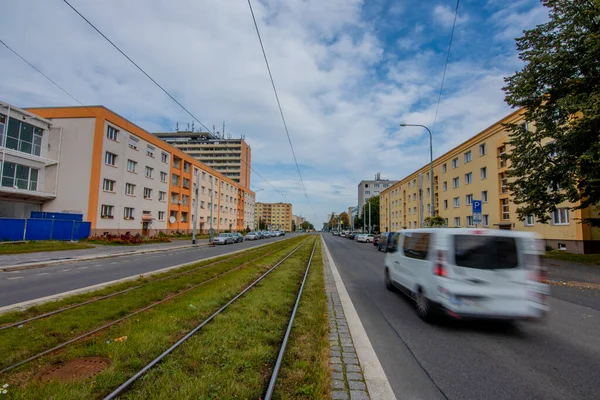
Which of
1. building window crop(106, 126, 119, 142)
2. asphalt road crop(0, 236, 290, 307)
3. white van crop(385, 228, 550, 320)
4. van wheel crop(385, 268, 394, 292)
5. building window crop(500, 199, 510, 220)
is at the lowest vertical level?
asphalt road crop(0, 236, 290, 307)

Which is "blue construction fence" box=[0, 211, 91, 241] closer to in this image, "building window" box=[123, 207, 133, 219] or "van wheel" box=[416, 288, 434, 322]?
"building window" box=[123, 207, 133, 219]

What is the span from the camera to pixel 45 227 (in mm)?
24875

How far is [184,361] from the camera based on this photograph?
388 cm

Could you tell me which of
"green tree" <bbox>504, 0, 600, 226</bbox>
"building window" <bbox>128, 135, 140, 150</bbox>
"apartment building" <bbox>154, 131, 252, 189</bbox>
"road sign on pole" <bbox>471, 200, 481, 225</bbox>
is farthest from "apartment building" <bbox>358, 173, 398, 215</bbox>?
"road sign on pole" <bbox>471, 200, 481, 225</bbox>

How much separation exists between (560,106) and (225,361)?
20.7m

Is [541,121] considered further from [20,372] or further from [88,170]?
[88,170]

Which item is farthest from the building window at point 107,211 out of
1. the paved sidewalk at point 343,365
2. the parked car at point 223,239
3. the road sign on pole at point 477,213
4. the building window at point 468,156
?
the building window at point 468,156

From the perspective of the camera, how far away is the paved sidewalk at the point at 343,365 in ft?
10.6

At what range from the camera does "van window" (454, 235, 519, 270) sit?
17.3ft

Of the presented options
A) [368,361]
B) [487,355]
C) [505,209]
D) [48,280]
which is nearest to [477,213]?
[487,355]

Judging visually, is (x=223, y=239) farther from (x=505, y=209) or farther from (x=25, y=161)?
(x=505, y=209)

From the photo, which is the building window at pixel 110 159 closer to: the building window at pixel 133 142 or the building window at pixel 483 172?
the building window at pixel 133 142

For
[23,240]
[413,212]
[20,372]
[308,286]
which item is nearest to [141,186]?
[23,240]

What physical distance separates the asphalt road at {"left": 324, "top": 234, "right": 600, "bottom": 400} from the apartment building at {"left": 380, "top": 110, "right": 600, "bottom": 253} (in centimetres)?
1929
